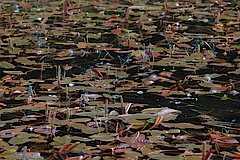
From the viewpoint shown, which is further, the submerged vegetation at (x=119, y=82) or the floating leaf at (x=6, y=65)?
the floating leaf at (x=6, y=65)

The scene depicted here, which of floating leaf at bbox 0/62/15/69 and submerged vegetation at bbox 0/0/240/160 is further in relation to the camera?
floating leaf at bbox 0/62/15/69

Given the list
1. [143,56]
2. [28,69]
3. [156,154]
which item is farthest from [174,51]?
[156,154]

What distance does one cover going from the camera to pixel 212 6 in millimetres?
5250

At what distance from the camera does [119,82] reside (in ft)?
10.1

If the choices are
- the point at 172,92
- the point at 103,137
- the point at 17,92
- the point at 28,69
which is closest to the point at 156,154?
the point at 103,137

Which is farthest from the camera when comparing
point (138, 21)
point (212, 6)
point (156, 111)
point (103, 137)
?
point (212, 6)

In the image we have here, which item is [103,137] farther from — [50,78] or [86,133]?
[50,78]

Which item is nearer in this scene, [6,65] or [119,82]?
[119,82]

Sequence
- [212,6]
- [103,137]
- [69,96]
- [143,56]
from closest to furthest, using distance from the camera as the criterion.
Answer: [103,137]
[69,96]
[143,56]
[212,6]

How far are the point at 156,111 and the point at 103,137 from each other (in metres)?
0.43

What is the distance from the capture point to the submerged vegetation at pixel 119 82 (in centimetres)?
226

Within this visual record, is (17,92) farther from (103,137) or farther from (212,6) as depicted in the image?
(212,6)

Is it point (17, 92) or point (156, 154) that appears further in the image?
point (17, 92)

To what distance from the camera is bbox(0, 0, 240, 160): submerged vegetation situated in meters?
2.26
